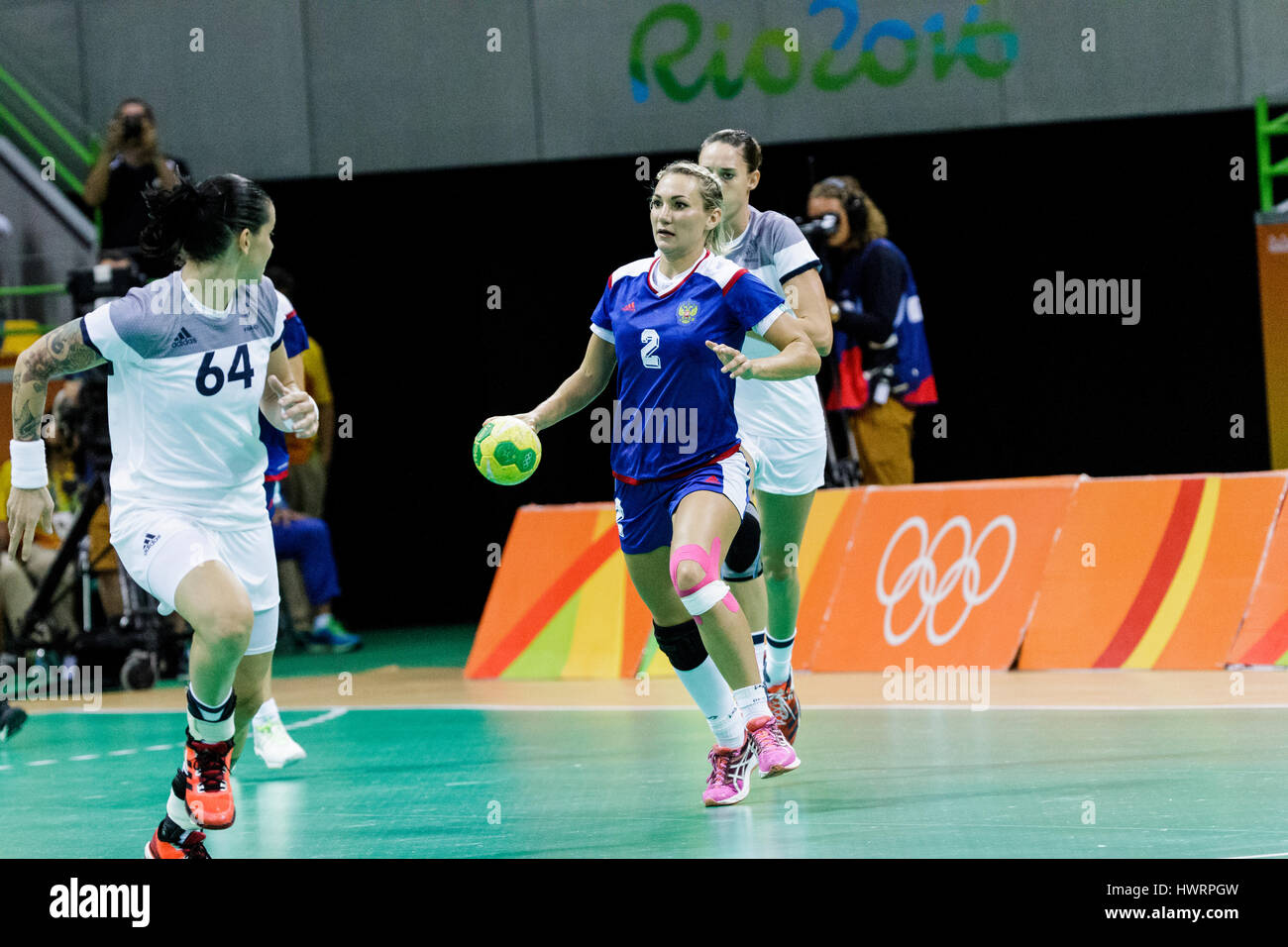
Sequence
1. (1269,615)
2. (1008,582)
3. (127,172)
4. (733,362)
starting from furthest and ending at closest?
(127,172) < (1008,582) < (1269,615) < (733,362)

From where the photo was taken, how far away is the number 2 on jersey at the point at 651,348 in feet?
20.9

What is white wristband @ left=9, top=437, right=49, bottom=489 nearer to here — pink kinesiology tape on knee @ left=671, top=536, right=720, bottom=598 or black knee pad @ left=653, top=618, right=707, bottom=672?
pink kinesiology tape on knee @ left=671, top=536, right=720, bottom=598

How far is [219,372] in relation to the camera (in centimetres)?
585

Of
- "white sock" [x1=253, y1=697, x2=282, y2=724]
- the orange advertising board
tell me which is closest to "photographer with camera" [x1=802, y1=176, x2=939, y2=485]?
the orange advertising board

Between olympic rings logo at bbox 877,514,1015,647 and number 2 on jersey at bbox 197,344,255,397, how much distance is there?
5.35 m

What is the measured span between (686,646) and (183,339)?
207cm

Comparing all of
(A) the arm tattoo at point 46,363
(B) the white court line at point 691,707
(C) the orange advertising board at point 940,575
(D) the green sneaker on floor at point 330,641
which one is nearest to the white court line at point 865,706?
(B) the white court line at point 691,707

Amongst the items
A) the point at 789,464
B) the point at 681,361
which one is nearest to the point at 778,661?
the point at 789,464

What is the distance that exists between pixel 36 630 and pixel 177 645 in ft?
2.96

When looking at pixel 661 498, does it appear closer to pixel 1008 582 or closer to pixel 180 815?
pixel 180 815

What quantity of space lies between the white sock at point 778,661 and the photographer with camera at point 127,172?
6148 mm

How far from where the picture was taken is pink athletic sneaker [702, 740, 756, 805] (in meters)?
6.48

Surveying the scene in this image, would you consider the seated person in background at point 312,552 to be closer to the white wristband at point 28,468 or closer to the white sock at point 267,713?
the white sock at point 267,713

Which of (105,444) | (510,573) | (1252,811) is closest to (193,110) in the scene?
(105,444)
